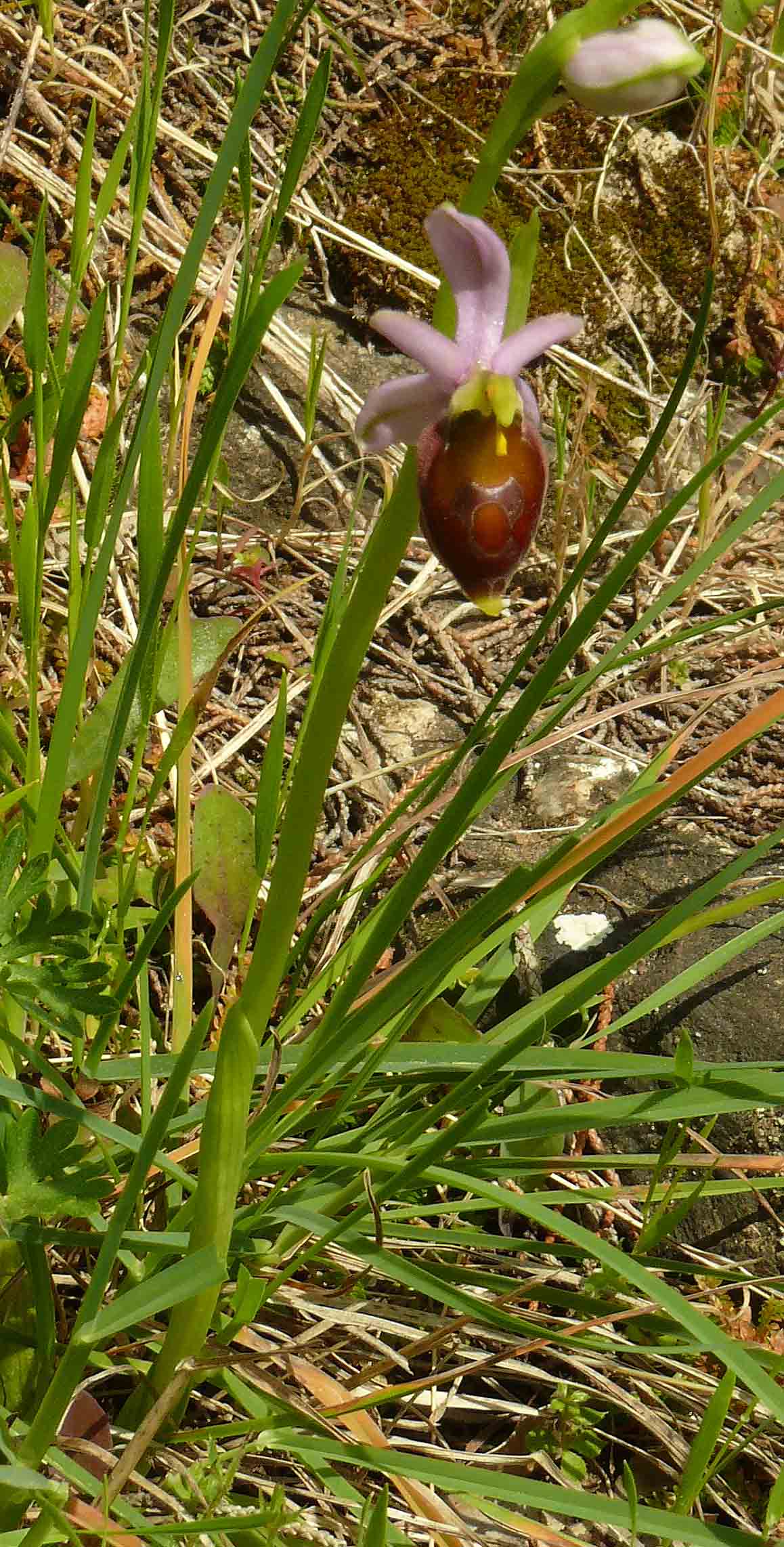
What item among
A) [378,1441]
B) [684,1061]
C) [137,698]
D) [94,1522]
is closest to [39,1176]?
[94,1522]

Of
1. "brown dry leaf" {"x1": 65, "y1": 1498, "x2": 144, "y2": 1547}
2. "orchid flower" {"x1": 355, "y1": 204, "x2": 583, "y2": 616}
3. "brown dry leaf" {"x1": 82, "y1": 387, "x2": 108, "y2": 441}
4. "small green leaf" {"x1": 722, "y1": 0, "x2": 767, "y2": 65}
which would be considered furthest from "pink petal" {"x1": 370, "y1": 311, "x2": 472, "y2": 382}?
"brown dry leaf" {"x1": 82, "y1": 387, "x2": 108, "y2": 441}

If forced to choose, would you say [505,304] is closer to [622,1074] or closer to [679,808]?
[622,1074]

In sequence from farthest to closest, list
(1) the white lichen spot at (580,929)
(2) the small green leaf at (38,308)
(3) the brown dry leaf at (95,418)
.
→ 1. (3) the brown dry leaf at (95,418)
2. (1) the white lichen spot at (580,929)
3. (2) the small green leaf at (38,308)

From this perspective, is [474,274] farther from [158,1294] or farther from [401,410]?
[158,1294]

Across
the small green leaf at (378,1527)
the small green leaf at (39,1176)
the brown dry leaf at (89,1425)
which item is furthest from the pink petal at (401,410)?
the brown dry leaf at (89,1425)

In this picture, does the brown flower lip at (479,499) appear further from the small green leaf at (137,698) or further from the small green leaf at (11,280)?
the small green leaf at (11,280)
